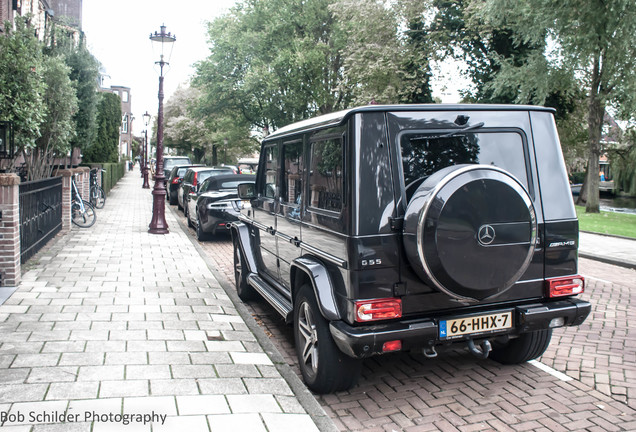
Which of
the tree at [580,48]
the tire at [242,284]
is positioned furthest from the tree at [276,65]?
the tire at [242,284]

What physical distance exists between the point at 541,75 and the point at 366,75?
907cm

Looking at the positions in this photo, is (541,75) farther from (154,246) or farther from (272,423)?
(272,423)

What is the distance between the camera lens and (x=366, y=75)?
2772cm

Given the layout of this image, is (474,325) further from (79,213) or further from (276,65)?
(276,65)

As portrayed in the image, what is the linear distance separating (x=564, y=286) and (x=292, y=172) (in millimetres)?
2529

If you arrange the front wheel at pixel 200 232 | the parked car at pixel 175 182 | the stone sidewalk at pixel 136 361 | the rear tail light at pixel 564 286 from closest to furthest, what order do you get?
the stone sidewalk at pixel 136 361
the rear tail light at pixel 564 286
the front wheel at pixel 200 232
the parked car at pixel 175 182

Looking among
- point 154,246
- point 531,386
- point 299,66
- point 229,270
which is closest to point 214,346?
point 531,386

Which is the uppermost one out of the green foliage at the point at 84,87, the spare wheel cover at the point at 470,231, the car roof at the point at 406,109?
the green foliage at the point at 84,87

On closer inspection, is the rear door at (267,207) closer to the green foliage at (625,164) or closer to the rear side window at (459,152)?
the rear side window at (459,152)

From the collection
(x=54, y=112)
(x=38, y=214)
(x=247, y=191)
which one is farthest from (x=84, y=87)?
(x=247, y=191)

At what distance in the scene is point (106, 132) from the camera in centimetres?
3412

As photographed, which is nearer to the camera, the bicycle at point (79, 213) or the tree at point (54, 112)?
the bicycle at point (79, 213)

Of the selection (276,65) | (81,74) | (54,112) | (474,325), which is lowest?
(474,325)

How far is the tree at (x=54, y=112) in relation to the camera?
1520 cm
